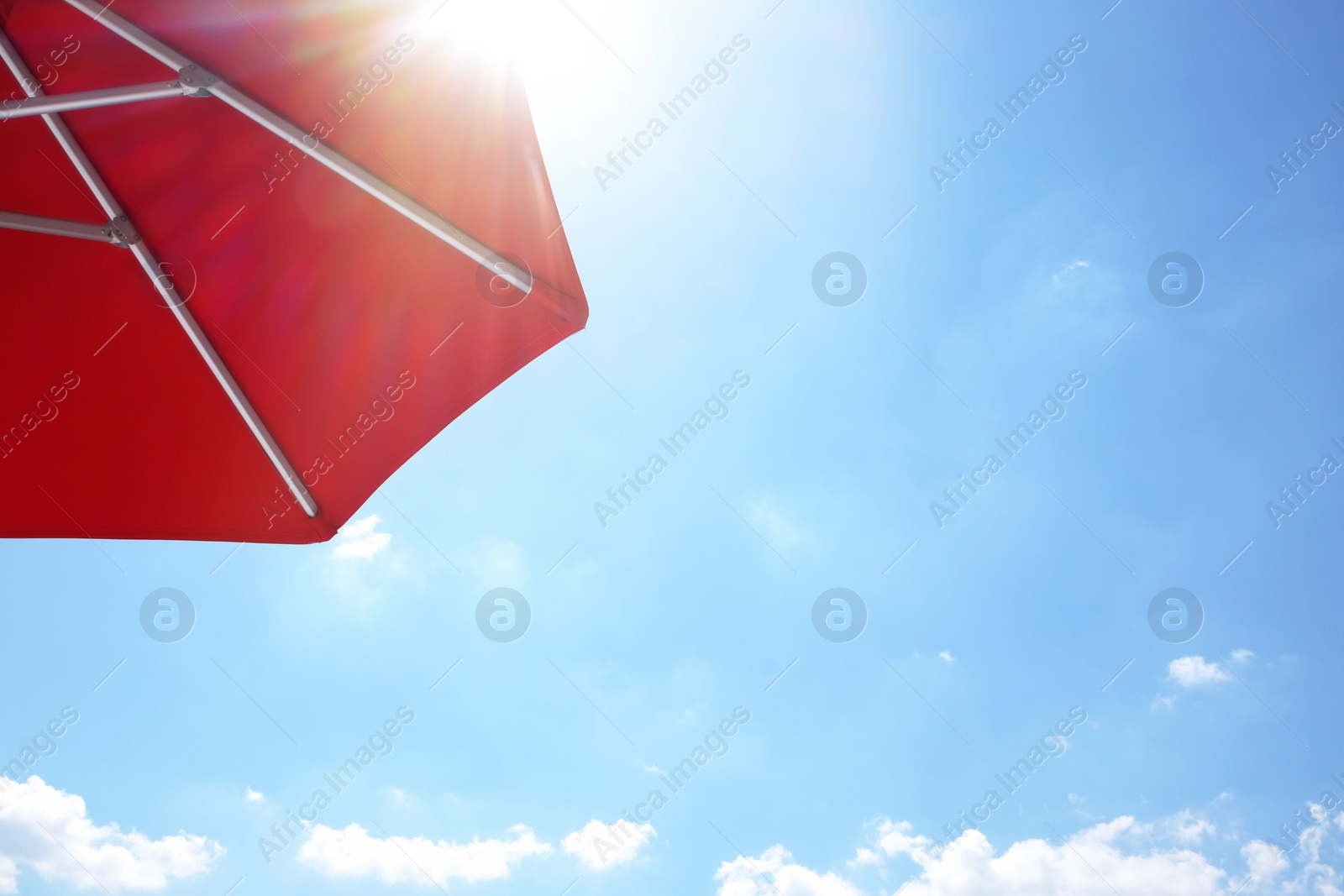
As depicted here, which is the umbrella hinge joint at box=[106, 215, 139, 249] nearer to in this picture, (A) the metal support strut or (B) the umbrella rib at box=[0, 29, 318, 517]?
(B) the umbrella rib at box=[0, 29, 318, 517]

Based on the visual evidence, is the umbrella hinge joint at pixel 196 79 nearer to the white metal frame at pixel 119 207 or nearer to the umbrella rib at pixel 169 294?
the white metal frame at pixel 119 207

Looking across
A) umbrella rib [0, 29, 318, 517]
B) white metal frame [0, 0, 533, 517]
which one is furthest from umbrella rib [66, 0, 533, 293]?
umbrella rib [0, 29, 318, 517]

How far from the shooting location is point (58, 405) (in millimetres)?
3107

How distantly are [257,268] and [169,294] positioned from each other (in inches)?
14.1

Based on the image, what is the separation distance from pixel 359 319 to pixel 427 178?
2.31ft

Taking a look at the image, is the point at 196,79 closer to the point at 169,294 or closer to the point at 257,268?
the point at 257,268

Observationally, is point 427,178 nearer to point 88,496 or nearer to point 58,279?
point 58,279

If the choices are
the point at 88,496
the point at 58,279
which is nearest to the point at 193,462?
the point at 88,496

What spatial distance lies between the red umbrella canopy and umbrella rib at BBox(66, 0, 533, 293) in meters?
0.02

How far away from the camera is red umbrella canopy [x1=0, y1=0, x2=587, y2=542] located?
2555mm

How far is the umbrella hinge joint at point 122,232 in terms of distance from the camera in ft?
9.21

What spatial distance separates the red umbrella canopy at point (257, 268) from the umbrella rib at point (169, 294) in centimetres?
2

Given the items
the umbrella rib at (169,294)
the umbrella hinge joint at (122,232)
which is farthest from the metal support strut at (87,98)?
the umbrella hinge joint at (122,232)

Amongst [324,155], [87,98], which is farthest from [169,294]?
[324,155]
